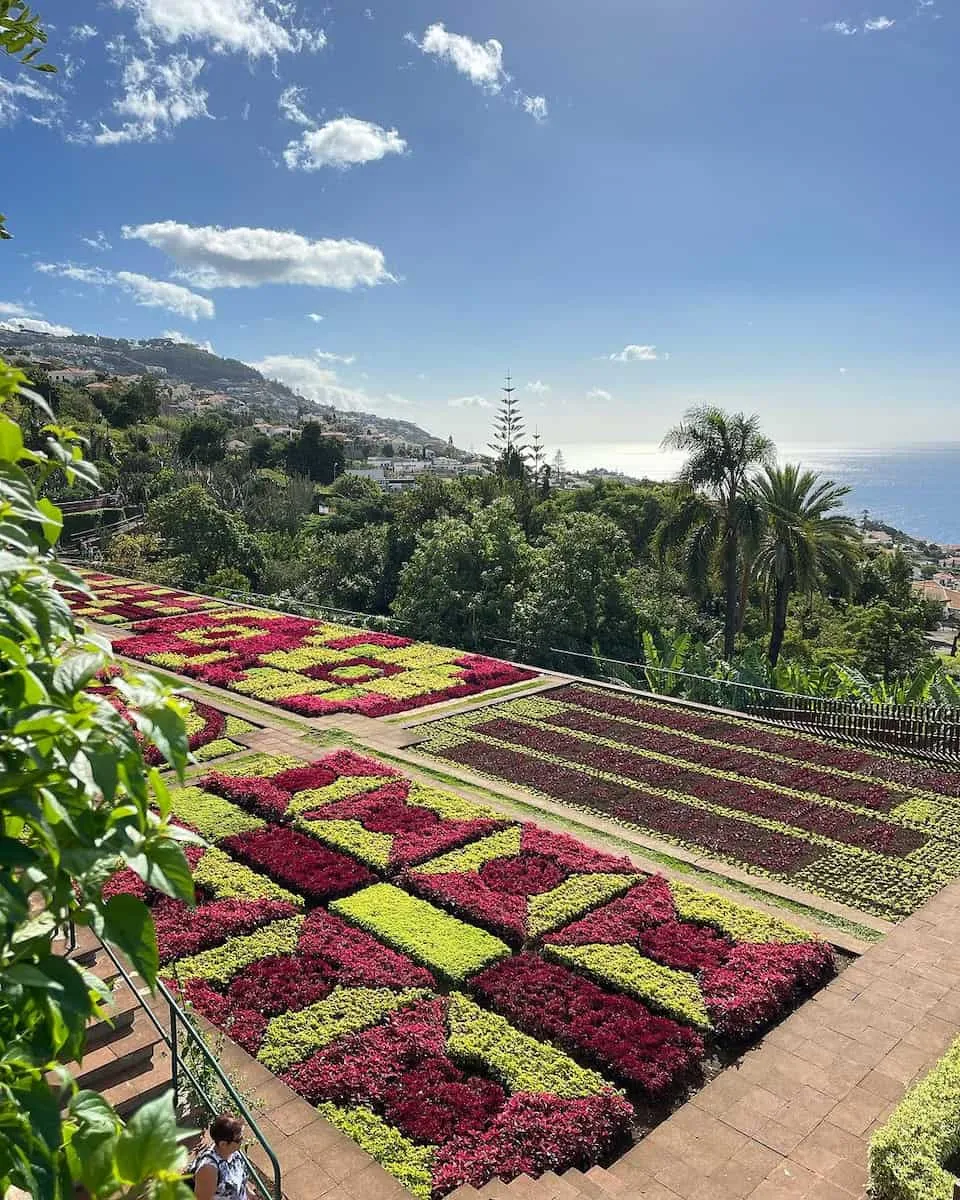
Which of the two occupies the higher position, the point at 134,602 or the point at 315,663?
the point at 134,602

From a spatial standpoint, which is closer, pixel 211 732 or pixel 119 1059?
pixel 119 1059

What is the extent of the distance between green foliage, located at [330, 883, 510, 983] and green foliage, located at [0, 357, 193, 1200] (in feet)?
27.0

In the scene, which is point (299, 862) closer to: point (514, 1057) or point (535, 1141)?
point (514, 1057)

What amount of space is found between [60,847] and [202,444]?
3519 inches

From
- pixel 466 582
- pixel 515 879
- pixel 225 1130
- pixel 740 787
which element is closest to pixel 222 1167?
pixel 225 1130

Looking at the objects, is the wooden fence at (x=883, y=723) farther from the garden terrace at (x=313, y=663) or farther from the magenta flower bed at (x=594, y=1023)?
the magenta flower bed at (x=594, y=1023)

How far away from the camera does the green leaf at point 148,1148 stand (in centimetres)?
162


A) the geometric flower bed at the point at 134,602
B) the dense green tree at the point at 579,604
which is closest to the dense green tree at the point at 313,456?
the geometric flower bed at the point at 134,602

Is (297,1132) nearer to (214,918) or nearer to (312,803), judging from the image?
(214,918)

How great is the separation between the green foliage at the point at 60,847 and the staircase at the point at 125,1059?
5.53 m

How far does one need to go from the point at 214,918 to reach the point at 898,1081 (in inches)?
295

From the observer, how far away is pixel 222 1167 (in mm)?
5148

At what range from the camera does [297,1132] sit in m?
7.09

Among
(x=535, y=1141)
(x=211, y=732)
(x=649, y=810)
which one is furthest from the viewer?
(x=211, y=732)
